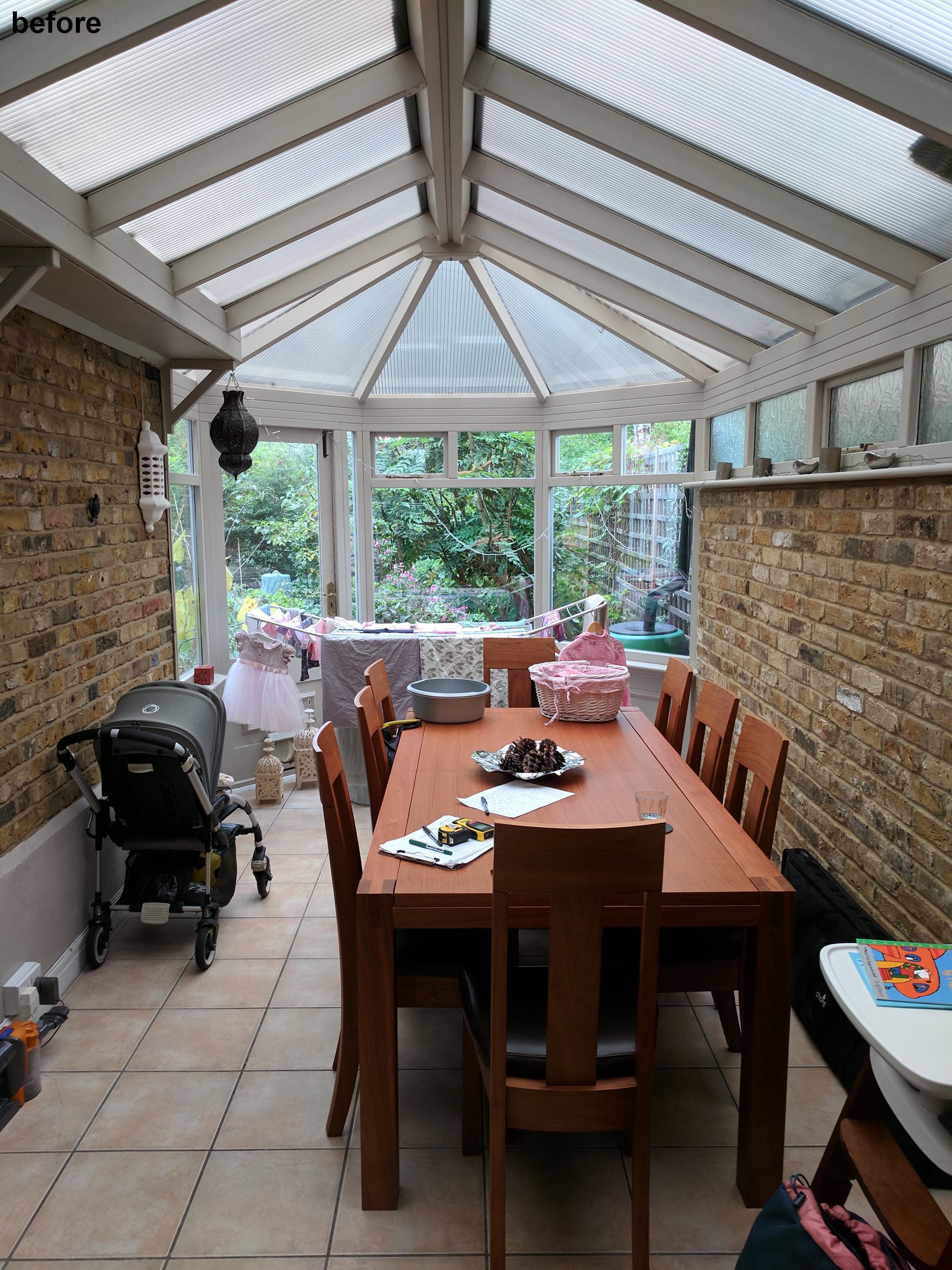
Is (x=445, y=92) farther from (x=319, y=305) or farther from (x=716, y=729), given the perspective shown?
(x=319, y=305)

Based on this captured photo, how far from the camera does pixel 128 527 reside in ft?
12.8

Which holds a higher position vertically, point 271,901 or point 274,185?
point 274,185

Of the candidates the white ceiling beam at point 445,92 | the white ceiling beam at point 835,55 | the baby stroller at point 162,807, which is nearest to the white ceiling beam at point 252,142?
the white ceiling beam at point 445,92

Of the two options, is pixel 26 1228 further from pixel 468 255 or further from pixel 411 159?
pixel 468 255

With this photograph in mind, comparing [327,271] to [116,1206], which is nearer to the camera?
[116,1206]

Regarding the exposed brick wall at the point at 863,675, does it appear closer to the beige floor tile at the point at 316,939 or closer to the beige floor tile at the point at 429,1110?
the beige floor tile at the point at 429,1110

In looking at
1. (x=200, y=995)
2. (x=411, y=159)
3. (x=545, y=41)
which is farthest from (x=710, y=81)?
(x=200, y=995)

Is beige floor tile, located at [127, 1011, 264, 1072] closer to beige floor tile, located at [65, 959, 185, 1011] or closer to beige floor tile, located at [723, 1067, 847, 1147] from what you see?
beige floor tile, located at [65, 959, 185, 1011]

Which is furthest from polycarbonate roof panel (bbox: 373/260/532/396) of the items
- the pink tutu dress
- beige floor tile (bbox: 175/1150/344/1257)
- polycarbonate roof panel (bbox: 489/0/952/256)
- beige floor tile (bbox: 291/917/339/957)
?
beige floor tile (bbox: 175/1150/344/1257)

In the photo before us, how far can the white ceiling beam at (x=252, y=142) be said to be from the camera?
268cm

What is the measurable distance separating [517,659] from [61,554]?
1.95 meters

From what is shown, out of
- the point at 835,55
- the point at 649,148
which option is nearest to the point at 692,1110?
the point at 835,55

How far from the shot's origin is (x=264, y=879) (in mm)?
3811

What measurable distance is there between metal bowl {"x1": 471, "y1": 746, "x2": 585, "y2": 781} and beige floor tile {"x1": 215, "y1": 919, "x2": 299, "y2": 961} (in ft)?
3.92
